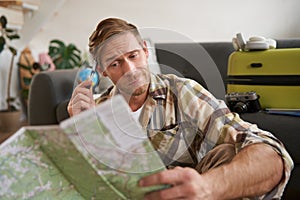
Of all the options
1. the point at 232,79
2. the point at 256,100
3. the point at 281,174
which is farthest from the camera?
the point at 232,79

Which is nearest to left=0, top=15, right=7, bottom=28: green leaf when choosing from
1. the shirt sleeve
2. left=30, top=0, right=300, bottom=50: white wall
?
left=30, top=0, right=300, bottom=50: white wall

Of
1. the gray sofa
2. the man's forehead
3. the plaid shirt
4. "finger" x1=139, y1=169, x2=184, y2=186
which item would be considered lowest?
the gray sofa

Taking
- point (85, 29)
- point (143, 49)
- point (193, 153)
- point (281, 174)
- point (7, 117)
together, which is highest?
point (143, 49)

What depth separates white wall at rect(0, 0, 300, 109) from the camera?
3.13 m

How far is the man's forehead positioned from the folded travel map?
0.45m

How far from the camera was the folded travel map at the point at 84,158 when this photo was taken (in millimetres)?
531

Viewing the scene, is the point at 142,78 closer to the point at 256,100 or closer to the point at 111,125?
the point at 111,125

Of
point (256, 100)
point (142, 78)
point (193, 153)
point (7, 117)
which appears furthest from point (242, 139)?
point (7, 117)

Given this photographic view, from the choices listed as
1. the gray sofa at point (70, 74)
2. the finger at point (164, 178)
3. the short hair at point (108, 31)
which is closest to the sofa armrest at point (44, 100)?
the gray sofa at point (70, 74)

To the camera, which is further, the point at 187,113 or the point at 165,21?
the point at 165,21

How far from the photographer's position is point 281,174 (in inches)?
29.0

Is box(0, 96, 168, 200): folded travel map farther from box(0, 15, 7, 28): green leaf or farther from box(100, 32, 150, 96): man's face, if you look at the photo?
box(0, 15, 7, 28): green leaf

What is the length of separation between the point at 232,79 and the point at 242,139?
1.08m

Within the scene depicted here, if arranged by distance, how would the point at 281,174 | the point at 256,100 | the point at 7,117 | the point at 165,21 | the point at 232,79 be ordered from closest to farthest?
the point at 281,174 < the point at 256,100 < the point at 232,79 < the point at 7,117 < the point at 165,21
